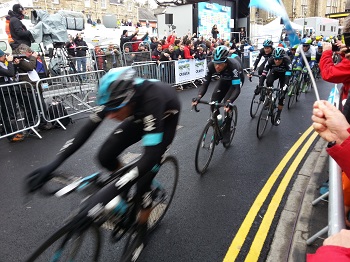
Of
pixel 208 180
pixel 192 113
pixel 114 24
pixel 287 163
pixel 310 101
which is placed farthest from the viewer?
pixel 114 24

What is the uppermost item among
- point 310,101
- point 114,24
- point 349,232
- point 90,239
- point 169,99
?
point 114,24

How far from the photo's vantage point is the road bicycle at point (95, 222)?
1903 millimetres

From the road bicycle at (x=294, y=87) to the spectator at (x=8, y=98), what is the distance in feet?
26.7

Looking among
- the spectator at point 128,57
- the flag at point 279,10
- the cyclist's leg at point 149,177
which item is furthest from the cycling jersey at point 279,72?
the spectator at point 128,57

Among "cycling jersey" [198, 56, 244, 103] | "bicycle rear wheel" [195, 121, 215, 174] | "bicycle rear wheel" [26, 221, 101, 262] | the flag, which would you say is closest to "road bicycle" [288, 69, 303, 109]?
"cycling jersey" [198, 56, 244, 103]

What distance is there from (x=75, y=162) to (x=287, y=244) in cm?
394

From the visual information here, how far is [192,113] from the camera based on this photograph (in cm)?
872

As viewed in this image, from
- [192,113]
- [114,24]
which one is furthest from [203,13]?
[192,113]

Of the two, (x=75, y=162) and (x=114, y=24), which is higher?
(x=114, y=24)

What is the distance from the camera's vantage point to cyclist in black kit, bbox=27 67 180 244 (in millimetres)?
2254

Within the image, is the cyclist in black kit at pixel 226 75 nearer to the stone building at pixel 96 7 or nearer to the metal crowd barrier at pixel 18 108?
the metal crowd barrier at pixel 18 108

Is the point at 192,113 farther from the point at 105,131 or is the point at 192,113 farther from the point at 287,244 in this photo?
the point at 287,244

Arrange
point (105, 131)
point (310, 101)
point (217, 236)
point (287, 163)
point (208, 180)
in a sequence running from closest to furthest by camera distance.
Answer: point (217, 236) < point (208, 180) < point (287, 163) < point (105, 131) < point (310, 101)

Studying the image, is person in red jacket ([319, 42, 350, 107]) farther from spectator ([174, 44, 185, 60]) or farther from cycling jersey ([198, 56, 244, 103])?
spectator ([174, 44, 185, 60])
